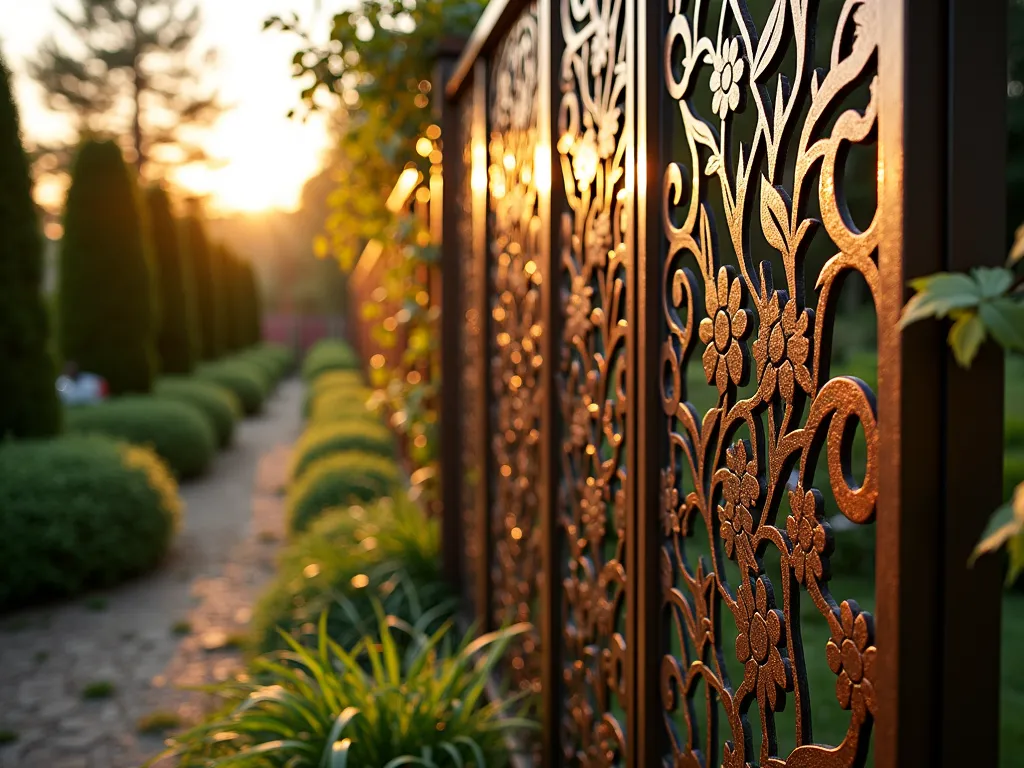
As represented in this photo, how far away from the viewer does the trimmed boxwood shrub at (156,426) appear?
9.80 m

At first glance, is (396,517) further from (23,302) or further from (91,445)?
(23,302)

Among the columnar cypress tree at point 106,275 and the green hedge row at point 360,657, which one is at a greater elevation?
the columnar cypress tree at point 106,275

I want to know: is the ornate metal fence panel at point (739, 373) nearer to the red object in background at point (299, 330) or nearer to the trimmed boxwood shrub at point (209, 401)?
the trimmed boxwood shrub at point (209, 401)

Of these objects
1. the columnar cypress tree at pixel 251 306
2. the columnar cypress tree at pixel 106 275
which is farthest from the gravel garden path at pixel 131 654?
the columnar cypress tree at pixel 251 306

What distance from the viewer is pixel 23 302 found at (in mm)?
7039

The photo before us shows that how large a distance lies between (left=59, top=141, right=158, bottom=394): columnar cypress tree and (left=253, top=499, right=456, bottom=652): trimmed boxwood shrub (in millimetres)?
7213

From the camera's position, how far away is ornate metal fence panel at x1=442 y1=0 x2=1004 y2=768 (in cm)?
95

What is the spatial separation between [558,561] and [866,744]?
1.40m

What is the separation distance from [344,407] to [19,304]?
460cm

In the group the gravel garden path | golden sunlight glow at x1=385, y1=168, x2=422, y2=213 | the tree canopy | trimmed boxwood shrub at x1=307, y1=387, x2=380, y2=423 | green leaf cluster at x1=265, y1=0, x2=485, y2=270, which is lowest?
the gravel garden path

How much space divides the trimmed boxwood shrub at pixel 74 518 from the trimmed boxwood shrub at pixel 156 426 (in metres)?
3.12

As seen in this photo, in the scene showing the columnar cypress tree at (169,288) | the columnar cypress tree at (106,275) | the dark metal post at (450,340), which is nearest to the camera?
the dark metal post at (450,340)

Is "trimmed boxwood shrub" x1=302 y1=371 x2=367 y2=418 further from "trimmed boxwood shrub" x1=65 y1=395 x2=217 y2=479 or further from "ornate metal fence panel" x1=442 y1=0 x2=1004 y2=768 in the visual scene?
"ornate metal fence panel" x1=442 y1=0 x2=1004 y2=768

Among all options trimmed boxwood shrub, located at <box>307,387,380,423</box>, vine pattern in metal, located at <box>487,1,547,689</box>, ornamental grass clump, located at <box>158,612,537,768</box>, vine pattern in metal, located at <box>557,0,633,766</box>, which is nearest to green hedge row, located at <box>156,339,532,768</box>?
ornamental grass clump, located at <box>158,612,537,768</box>
